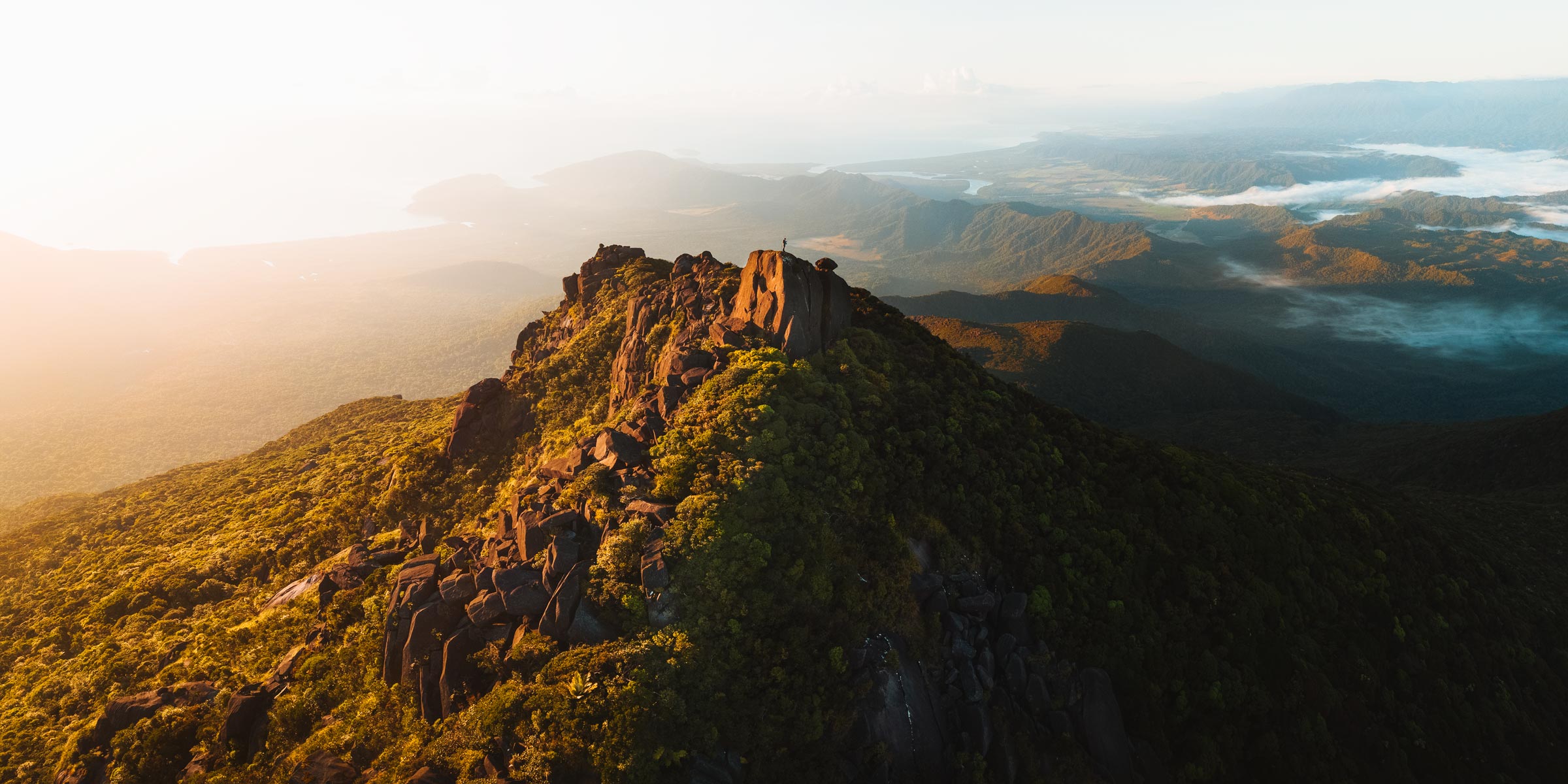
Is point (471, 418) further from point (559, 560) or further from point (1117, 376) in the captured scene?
point (1117, 376)

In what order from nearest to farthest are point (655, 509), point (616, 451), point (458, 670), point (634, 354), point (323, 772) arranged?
point (323, 772), point (458, 670), point (655, 509), point (616, 451), point (634, 354)

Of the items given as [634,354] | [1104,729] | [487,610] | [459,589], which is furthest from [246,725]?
[1104,729]

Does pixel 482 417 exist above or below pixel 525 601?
above

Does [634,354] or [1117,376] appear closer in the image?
[634,354]

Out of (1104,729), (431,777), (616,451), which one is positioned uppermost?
(616,451)

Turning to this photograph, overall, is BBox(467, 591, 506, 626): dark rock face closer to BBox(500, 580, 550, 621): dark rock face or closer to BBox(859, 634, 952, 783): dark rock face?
BBox(500, 580, 550, 621): dark rock face

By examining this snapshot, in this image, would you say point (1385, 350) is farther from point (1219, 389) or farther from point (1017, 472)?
point (1017, 472)

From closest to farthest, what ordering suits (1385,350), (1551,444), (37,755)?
(37,755) → (1551,444) → (1385,350)

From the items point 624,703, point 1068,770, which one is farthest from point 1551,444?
point 624,703
